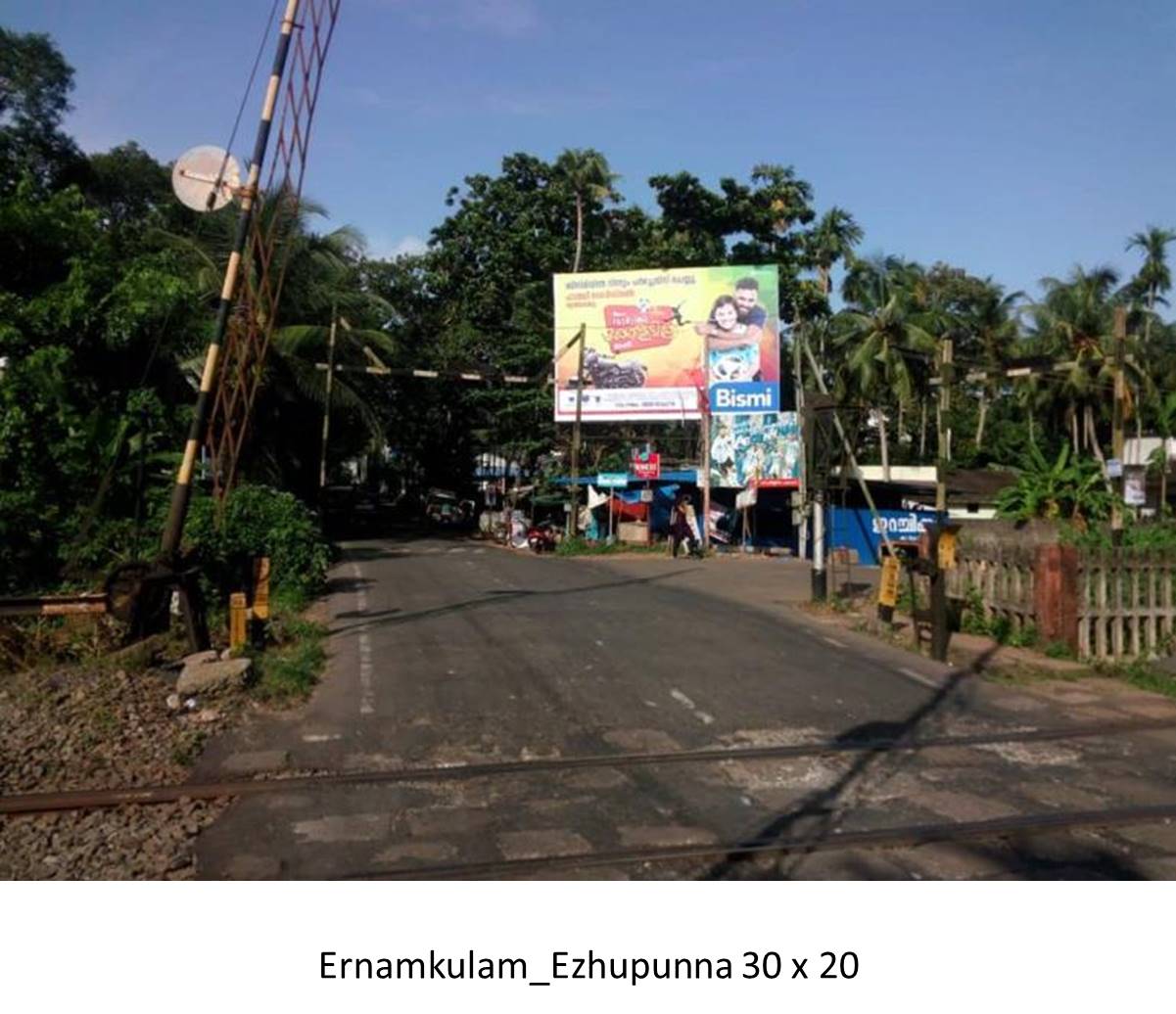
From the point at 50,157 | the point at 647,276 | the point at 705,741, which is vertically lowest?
the point at 705,741

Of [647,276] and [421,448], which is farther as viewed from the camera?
[421,448]

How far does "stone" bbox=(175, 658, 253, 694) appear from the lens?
8.79 m

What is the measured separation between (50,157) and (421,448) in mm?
24032

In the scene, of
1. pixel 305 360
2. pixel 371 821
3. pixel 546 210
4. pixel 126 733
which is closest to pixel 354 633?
pixel 126 733

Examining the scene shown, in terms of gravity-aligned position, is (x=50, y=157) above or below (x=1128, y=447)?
above

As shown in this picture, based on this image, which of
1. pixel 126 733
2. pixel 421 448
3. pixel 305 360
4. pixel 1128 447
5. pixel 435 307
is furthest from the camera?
pixel 421 448

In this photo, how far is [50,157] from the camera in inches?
1248

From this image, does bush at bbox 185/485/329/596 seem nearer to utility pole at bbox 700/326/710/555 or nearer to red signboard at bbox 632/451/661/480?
utility pole at bbox 700/326/710/555

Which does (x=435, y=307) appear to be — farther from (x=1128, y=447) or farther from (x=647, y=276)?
(x=1128, y=447)

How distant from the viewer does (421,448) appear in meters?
53.2

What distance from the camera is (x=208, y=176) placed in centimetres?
1009

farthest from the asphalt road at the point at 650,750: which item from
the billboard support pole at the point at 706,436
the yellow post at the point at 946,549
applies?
the billboard support pole at the point at 706,436

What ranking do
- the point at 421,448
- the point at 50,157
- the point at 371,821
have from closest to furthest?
1. the point at 371,821
2. the point at 50,157
3. the point at 421,448

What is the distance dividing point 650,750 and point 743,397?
24304 millimetres
